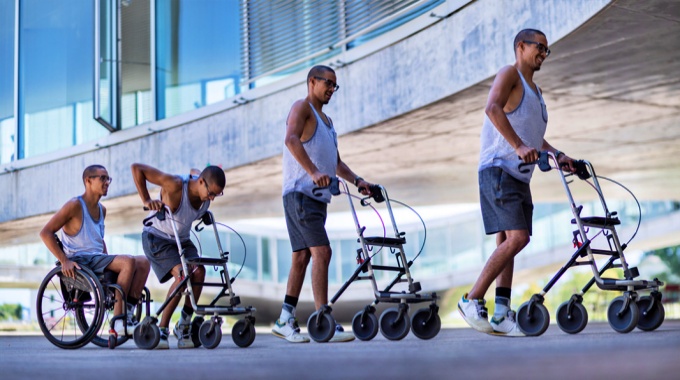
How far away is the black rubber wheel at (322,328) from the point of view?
653cm

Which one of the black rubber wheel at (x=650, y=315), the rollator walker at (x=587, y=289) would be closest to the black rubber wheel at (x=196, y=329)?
the rollator walker at (x=587, y=289)

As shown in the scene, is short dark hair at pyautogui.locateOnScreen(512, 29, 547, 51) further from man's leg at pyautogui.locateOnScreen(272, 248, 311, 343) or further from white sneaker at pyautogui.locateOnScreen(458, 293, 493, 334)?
man's leg at pyautogui.locateOnScreen(272, 248, 311, 343)

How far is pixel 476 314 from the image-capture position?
6121 millimetres

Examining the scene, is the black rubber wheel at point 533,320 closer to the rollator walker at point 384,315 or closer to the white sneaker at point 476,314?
the white sneaker at point 476,314

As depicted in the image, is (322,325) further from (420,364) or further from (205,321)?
(420,364)

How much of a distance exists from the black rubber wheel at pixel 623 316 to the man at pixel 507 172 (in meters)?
0.58

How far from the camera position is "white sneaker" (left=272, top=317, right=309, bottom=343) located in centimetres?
661

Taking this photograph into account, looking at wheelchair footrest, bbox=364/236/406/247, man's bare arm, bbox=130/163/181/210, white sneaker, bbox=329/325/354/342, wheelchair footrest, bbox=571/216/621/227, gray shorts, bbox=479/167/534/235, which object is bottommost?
white sneaker, bbox=329/325/354/342

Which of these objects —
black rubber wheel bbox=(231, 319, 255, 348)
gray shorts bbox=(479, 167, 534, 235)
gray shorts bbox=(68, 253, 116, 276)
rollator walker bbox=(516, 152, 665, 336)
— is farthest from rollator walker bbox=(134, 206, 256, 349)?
rollator walker bbox=(516, 152, 665, 336)

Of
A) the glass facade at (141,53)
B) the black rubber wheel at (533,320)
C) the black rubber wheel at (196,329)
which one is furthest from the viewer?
the glass facade at (141,53)

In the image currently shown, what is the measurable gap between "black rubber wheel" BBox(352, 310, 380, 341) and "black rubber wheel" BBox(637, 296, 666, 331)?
1598 millimetres

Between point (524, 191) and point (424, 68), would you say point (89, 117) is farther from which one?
point (524, 191)

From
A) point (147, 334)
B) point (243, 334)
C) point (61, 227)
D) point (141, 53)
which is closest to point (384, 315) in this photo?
point (243, 334)

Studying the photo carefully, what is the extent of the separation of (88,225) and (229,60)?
6199mm
